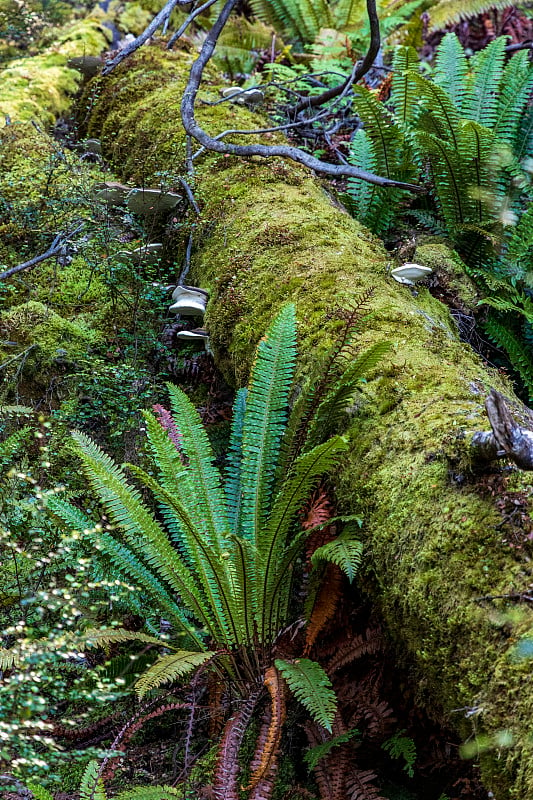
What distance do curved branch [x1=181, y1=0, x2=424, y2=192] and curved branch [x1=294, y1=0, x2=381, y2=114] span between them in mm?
134

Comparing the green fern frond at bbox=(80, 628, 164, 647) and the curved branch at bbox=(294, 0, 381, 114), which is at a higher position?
the curved branch at bbox=(294, 0, 381, 114)

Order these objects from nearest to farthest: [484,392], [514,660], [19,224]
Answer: [514,660] < [484,392] < [19,224]

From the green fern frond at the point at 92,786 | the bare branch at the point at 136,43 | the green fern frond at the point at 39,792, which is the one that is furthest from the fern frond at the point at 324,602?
the bare branch at the point at 136,43

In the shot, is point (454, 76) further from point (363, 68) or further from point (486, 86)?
point (363, 68)

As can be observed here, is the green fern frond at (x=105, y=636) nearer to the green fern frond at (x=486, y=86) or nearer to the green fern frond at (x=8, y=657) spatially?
the green fern frond at (x=8, y=657)

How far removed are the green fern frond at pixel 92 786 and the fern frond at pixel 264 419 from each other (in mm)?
901

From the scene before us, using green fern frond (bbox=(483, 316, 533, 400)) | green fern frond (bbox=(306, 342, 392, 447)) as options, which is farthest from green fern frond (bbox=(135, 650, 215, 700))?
green fern frond (bbox=(483, 316, 533, 400))

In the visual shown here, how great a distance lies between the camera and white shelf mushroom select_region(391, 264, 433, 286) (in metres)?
3.19

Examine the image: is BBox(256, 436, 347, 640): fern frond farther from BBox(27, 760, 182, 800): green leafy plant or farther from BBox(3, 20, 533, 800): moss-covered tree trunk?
BBox(27, 760, 182, 800): green leafy plant

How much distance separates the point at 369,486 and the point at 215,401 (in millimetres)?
1676

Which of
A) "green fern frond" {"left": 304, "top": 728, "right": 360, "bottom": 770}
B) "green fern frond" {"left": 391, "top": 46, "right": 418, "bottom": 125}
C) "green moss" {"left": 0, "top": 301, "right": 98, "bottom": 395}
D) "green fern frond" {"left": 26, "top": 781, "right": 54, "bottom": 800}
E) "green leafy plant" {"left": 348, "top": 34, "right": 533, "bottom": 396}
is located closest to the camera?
"green fern frond" {"left": 26, "top": 781, "right": 54, "bottom": 800}

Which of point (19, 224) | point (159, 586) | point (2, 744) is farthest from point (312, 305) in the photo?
point (19, 224)

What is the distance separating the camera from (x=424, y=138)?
4086 mm

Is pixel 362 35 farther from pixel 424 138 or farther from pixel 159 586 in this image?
pixel 159 586
